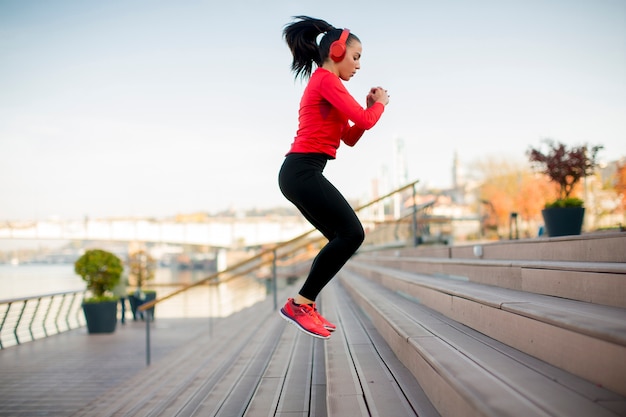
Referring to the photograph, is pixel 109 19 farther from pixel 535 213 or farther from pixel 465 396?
pixel 465 396

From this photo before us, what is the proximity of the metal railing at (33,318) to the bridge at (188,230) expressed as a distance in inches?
1026

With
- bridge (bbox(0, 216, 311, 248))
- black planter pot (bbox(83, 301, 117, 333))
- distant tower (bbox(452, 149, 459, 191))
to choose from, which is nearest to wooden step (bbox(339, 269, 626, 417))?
black planter pot (bbox(83, 301, 117, 333))

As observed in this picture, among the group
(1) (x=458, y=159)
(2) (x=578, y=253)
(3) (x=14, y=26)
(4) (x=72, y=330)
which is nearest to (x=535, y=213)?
(4) (x=72, y=330)

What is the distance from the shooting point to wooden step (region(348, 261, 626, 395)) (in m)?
1.17

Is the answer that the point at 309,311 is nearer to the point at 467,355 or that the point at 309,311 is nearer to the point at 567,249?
the point at 467,355

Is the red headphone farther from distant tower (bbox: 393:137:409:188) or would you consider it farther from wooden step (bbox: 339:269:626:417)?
distant tower (bbox: 393:137:409:188)

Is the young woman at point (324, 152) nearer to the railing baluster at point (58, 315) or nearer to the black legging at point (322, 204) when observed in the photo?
the black legging at point (322, 204)

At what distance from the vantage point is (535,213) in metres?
35.7

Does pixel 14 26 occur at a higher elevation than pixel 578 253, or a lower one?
higher

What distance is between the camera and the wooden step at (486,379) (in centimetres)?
106

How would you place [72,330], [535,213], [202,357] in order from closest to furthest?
[202,357] < [72,330] < [535,213]

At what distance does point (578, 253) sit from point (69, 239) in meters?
44.9

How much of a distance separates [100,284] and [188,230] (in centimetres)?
2938

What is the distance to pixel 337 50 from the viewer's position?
2.27 m
